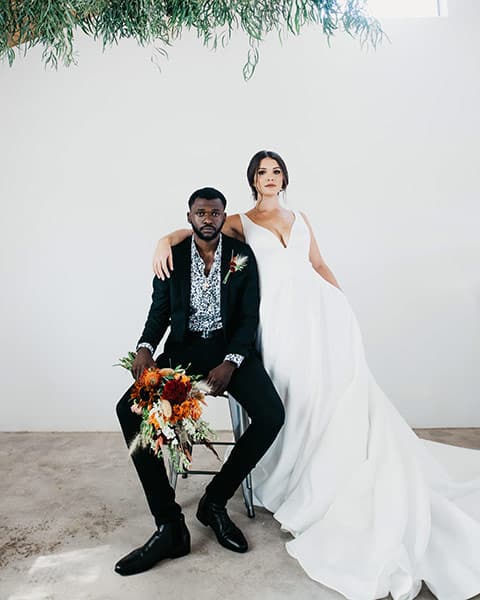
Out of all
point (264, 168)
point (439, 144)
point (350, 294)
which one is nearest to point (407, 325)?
point (350, 294)

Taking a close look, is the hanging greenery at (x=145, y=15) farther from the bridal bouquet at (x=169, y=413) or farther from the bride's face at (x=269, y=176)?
the bridal bouquet at (x=169, y=413)

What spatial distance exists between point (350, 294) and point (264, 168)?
1491mm

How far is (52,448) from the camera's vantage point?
3742 millimetres

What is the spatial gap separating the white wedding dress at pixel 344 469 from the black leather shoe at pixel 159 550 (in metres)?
0.43

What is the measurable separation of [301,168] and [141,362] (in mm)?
2092

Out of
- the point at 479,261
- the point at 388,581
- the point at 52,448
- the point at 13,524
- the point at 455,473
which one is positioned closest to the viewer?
the point at 388,581

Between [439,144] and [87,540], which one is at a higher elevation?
[439,144]

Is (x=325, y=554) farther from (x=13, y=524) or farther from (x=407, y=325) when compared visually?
(x=407, y=325)

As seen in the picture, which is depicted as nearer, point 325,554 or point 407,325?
point 325,554

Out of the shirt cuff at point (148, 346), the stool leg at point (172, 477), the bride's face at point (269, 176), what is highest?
the bride's face at point (269, 176)

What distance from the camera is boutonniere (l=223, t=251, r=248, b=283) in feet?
8.84

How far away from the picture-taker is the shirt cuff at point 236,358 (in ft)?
8.38

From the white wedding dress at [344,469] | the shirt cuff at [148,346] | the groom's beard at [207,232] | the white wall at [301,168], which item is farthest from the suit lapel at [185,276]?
the white wall at [301,168]

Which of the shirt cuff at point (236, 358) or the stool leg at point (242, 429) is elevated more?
the shirt cuff at point (236, 358)
